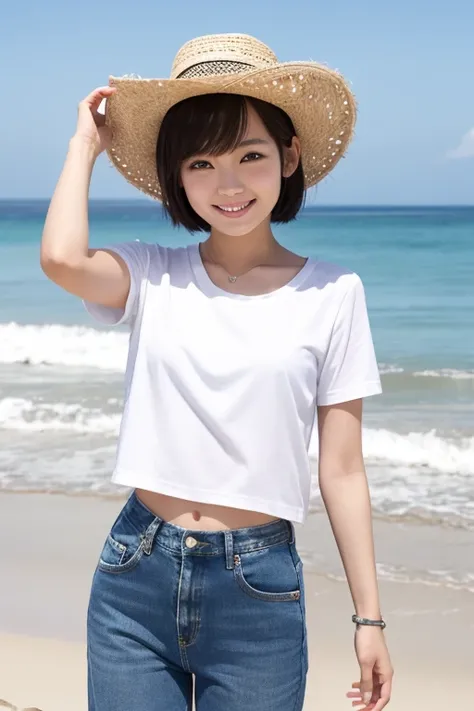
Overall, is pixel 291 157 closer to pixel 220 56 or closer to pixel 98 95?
pixel 220 56

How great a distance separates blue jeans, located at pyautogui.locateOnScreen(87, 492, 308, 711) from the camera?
70.7 inches

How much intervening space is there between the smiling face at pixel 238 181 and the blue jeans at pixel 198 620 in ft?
2.01

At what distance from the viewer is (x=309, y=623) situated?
4.06m

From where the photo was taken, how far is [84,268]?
1.88 m

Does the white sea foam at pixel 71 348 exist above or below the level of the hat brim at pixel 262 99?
above

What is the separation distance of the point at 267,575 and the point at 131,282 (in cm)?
64

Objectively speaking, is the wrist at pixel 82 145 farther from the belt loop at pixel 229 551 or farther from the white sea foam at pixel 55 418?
the white sea foam at pixel 55 418

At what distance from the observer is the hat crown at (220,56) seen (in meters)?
1.96

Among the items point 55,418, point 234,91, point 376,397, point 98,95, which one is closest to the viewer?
point 234,91

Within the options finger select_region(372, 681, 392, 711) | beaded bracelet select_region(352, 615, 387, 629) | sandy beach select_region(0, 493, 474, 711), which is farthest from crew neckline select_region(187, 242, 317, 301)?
sandy beach select_region(0, 493, 474, 711)

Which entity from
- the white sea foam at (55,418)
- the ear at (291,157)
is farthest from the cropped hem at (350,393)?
the white sea foam at (55,418)

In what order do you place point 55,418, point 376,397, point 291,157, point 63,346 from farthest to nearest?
point 63,346 → point 376,397 → point 55,418 → point 291,157

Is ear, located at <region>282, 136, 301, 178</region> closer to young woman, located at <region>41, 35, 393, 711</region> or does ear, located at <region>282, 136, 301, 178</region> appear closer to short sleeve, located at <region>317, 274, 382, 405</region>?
young woman, located at <region>41, 35, 393, 711</region>

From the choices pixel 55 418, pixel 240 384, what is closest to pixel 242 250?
pixel 240 384
